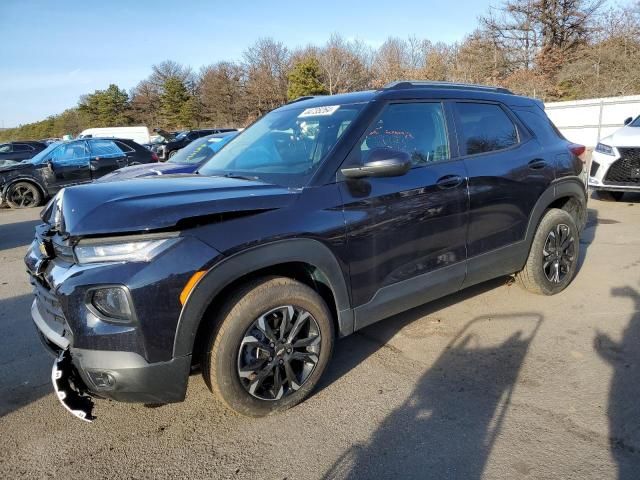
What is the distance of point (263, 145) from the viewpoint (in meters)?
3.68

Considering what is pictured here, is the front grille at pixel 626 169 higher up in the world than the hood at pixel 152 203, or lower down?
lower down

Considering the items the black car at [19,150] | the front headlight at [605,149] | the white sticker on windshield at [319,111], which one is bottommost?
the front headlight at [605,149]

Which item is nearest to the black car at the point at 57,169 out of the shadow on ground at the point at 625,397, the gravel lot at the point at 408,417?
the gravel lot at the point at 408,417

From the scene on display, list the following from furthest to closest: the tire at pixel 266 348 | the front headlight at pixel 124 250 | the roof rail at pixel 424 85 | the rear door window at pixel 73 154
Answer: the rear door window at pixel 73 154 < the roof rail at pixel 424 85 < the tire at pixel 266 348 < the front headlight at pixel 124 250

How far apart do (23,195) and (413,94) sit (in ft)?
41.2

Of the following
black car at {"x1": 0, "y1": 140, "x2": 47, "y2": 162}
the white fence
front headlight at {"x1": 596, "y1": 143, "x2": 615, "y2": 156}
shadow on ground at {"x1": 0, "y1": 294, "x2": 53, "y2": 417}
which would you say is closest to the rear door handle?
shadow on ground at {"x1": 0, "y1": 294, "x2": 53, "y2": 417}

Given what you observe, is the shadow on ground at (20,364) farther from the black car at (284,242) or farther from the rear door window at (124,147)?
the rear door window at (124,147)

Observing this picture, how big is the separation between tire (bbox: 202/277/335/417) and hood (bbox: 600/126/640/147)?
7.66m

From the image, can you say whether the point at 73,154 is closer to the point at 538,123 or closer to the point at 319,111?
the point at 319,111

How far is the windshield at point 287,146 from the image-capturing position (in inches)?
123

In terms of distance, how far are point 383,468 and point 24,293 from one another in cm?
466

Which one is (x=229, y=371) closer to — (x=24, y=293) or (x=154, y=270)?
(x=154, y=270)

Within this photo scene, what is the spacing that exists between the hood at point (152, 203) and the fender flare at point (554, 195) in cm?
245

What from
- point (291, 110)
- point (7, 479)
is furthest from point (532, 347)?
point (7, 479)
